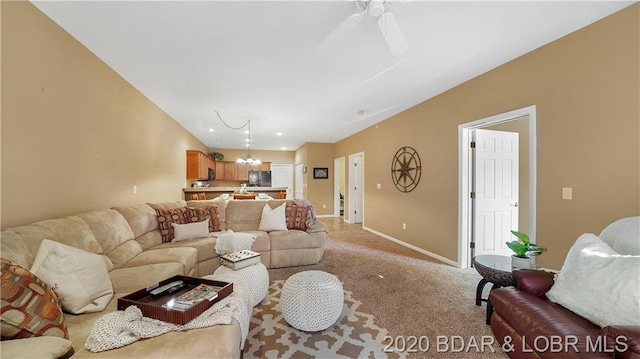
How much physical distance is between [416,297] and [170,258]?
8.26 feet

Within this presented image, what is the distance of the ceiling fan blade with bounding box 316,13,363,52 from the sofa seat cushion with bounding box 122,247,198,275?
2.47 meters

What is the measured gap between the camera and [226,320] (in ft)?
4.04

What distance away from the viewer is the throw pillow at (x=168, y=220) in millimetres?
2970

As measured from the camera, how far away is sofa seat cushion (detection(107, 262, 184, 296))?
173 cm

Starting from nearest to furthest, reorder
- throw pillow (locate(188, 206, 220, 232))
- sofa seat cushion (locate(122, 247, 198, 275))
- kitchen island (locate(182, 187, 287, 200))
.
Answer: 1. sofa seat cushion (locate(122, 247, 198, 275))
2. throw pillow (locate(188, 206, 220, 232))
3. kitchen island (locate(182, 187, 287, 200))

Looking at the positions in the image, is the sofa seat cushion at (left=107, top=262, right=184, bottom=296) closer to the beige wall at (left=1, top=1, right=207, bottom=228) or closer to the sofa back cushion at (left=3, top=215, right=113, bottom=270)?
the sofa back cushion at (left=3, top=215, right=113, bottom=270)

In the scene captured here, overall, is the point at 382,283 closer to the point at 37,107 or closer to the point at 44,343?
the point at 44,343

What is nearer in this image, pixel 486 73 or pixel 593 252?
pixel 593 252

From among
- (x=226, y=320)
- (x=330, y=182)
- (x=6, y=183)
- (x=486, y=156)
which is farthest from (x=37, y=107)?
(x=330, y=182)

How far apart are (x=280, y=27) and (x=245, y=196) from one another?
4.32 meters

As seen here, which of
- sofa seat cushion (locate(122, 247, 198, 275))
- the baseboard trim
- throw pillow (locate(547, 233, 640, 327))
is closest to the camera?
throw pillow (locate(547, 233, 640, 327))

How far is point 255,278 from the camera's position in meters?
2.22

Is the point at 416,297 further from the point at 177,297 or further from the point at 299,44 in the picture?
the point at 299,44

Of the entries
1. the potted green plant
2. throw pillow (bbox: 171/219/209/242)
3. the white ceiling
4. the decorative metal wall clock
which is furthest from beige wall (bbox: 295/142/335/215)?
the potted green plant
